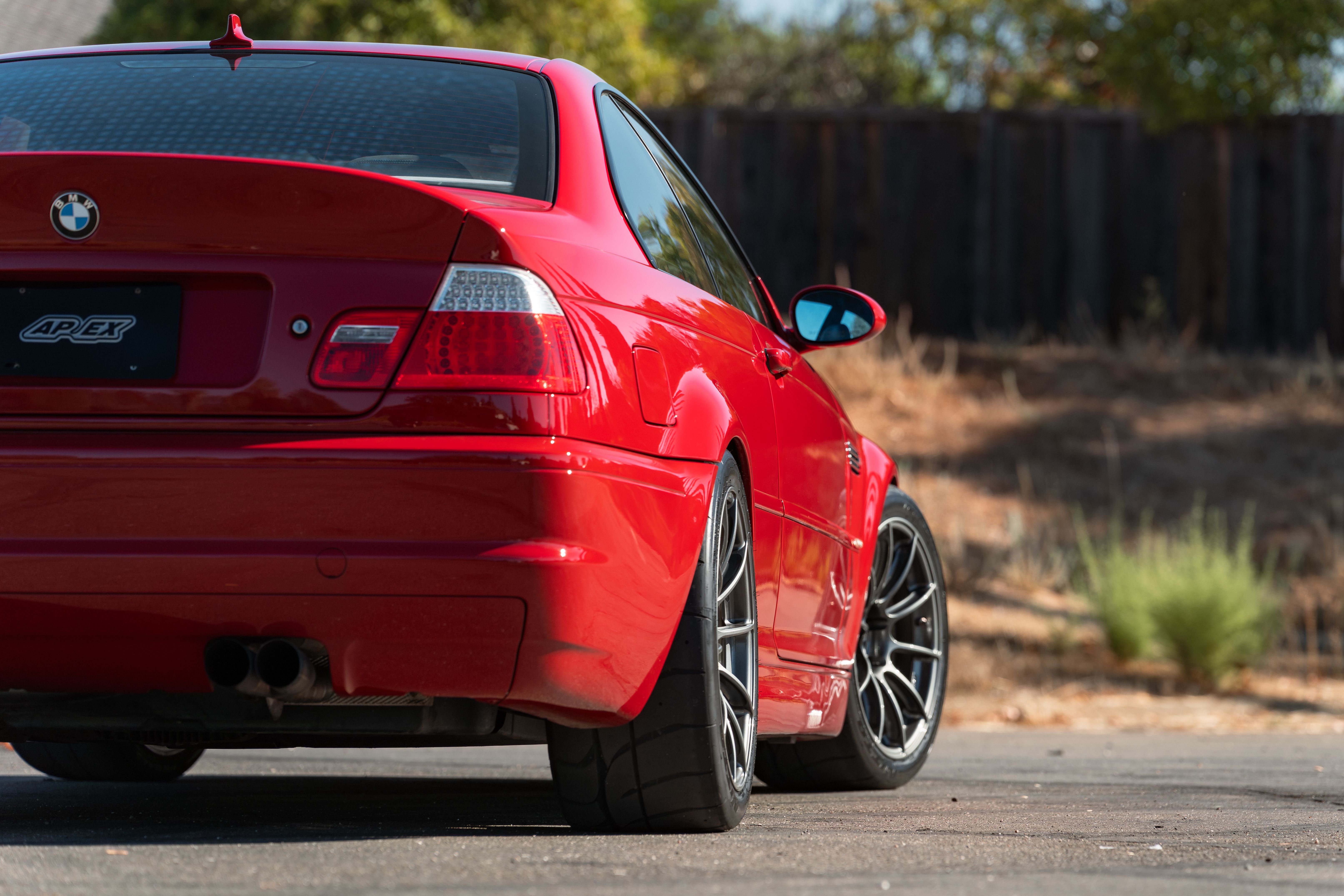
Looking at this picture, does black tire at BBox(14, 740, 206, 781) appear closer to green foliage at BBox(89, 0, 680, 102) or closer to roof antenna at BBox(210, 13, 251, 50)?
roof antenna at BBox(210, 13, 251, 50)

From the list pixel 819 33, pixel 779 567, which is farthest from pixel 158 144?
pixel 819 33

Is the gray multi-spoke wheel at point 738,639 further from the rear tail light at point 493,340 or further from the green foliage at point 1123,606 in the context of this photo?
the green foliage at point 1123,606

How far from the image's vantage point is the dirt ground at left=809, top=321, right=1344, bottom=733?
9742mm

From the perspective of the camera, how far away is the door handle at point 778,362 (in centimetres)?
407

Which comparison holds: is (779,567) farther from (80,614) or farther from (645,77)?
(645,77)

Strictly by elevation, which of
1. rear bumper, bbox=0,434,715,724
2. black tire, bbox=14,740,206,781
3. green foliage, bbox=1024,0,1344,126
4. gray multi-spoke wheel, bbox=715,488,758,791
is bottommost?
black tire, bbox=14,740,206,781

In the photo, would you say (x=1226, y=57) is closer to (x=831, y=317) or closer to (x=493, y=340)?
(x=831, y=317)

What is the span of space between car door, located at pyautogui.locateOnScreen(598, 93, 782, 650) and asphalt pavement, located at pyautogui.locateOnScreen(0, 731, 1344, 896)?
A: 664mm

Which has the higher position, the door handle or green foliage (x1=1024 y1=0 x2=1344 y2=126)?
green foliage (x1=1024 y1=0 x2=1344 y2=126)

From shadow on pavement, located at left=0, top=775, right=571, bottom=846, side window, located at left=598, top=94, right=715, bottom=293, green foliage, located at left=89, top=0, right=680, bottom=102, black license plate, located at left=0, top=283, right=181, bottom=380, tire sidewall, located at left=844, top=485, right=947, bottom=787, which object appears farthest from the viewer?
green foliage, located at left=89, top=0, right=680, bottom=102

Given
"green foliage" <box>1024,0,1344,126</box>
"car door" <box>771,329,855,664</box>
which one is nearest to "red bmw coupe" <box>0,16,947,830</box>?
"car door" <box>771,329,855,664</box>

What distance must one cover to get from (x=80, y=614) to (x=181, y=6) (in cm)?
1482

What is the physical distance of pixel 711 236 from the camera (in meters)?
4.28

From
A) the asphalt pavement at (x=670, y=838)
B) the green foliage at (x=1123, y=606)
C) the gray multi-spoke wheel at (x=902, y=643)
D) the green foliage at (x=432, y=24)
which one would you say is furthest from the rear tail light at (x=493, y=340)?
the green foliage at (x=432, y=24)
